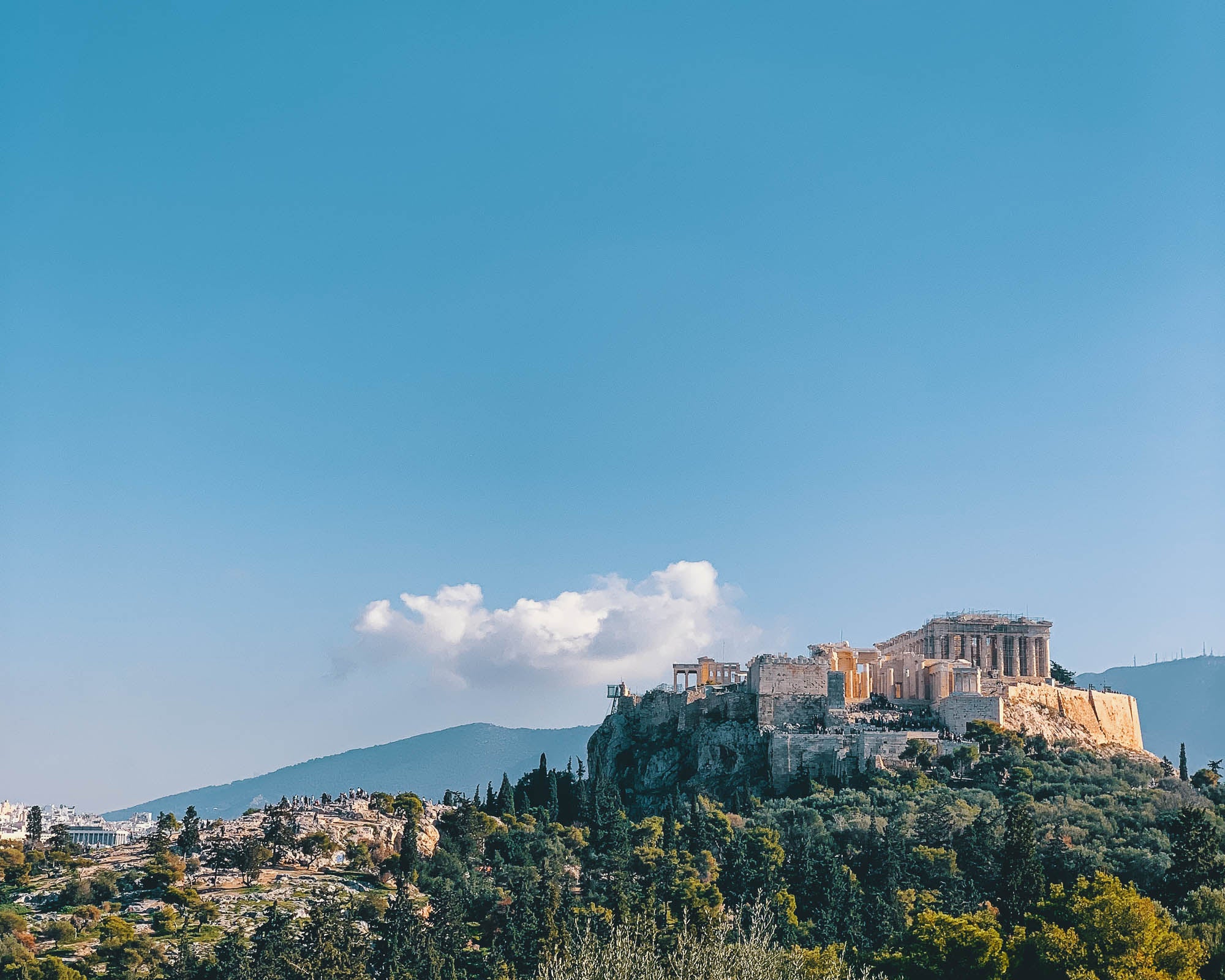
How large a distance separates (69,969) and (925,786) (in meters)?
52.4

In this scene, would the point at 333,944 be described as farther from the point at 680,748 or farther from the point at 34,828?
the point at 680,748

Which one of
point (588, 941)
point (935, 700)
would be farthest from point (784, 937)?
point (935, 700)

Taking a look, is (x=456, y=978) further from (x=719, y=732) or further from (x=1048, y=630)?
(x=1048, y=630)

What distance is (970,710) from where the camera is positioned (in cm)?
9500

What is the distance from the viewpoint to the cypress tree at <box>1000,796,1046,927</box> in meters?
62.8

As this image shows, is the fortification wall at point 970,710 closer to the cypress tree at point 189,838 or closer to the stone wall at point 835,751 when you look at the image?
the stone wall at point 835,751

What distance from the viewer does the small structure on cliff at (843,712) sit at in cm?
9475

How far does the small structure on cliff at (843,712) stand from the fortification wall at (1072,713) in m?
0.11

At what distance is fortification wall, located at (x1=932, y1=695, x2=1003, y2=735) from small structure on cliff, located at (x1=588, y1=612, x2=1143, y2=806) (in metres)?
0.08

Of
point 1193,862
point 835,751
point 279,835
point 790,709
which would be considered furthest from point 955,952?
point 790,709

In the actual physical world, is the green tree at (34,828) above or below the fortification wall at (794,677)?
below

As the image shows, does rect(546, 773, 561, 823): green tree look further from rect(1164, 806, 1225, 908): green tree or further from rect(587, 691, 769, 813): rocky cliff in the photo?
rect(1164, 806, 1225, 908): green tree

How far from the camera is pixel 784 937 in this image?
64438mm

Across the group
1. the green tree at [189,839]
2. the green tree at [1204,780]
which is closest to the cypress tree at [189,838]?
the green tree at [189,839]
